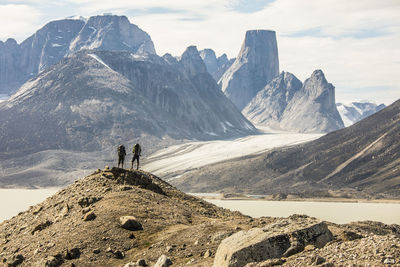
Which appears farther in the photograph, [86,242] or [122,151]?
[122,151]

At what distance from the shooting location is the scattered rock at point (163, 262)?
2462 cm

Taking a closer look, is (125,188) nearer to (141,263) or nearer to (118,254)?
(118,254)

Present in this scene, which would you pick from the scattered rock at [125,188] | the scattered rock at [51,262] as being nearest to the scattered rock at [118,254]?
the scattered rock at [51,262]

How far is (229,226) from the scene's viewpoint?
1184 inches

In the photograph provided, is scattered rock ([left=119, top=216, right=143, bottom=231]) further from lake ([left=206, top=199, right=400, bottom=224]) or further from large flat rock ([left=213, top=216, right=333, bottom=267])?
lake ([left=206, top=199, right=400, bottom=224])

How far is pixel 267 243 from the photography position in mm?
21578

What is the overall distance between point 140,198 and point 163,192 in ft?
19.7

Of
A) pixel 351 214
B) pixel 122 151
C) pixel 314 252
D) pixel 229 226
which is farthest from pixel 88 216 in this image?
pixel 351 214

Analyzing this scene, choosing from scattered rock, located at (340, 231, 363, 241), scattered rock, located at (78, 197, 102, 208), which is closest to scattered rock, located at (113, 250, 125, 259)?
scattered rock, located at (78, 197, 102, 208)

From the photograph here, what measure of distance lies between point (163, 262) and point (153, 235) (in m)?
5.14

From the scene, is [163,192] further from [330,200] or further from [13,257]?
[330,200]

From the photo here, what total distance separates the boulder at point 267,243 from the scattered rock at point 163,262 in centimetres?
337

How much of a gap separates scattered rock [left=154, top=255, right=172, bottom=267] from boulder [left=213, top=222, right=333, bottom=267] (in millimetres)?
3372

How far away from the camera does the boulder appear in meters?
20.8
